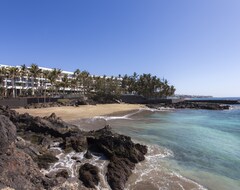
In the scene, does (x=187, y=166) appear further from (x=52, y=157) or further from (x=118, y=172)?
(x=52, y=157)

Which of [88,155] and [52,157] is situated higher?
[52,157]

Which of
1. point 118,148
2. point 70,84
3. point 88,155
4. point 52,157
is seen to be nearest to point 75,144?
point 88,155

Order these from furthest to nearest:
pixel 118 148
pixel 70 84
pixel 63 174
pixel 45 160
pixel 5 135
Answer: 1. pixel 70 84
2. pixel 118 148
3. pixel 45 160
4. pixel 63 174
5. pixel 5 135

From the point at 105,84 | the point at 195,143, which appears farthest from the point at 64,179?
the point at 105,84

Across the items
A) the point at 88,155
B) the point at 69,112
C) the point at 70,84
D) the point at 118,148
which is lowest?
the point at 88,155

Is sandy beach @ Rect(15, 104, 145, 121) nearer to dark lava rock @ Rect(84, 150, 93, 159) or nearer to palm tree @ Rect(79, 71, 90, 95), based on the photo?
dark lava rock @ Rect(84, 150, 93, 159)

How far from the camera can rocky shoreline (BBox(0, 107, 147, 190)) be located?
9.12m

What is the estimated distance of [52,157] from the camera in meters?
13.9

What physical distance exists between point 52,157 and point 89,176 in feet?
11.2

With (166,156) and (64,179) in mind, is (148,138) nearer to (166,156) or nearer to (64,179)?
(166,156)

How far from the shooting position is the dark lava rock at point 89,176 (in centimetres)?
1127

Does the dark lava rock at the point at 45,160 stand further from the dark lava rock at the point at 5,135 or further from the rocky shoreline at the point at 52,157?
the dark lava rock at the point at 5,135

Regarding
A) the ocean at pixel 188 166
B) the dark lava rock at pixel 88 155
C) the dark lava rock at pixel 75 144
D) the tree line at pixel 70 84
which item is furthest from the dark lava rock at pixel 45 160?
the tree line at pixel 70 84

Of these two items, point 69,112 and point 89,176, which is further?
point 69,112
